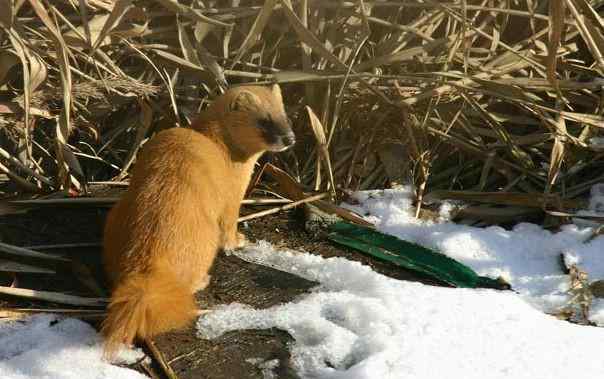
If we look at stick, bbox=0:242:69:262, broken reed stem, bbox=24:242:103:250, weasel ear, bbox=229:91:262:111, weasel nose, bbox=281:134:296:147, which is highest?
weasel ear, bbox=229:91:262:111

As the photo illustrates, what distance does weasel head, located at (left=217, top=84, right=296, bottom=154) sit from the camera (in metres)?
2.95

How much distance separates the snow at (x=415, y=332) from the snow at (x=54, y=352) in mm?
335

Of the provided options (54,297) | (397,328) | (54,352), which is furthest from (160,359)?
(397,328)

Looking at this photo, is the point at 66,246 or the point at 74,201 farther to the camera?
the point at 74,201

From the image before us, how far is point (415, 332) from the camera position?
231 centimetres

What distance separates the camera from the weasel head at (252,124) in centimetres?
295

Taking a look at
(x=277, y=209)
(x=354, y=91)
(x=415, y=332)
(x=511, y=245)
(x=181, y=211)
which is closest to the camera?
(x=415, y=332)

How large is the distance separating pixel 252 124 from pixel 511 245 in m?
1.17

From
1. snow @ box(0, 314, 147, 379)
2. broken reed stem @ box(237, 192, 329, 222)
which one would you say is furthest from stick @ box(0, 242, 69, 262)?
broken reed stem @ box(237, 192, 329, 222)

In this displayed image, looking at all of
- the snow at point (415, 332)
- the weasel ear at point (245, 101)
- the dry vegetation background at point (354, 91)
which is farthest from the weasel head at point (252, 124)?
the snow at point (415, 332)

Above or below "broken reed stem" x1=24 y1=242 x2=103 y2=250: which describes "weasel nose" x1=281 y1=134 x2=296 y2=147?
above

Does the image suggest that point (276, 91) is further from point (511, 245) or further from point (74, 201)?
point (511, 245)

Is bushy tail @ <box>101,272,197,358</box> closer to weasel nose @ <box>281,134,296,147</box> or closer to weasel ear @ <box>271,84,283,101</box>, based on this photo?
weasel nose @ <box>281,134,296,147</box>

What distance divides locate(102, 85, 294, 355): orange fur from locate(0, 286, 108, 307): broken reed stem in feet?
0.28
